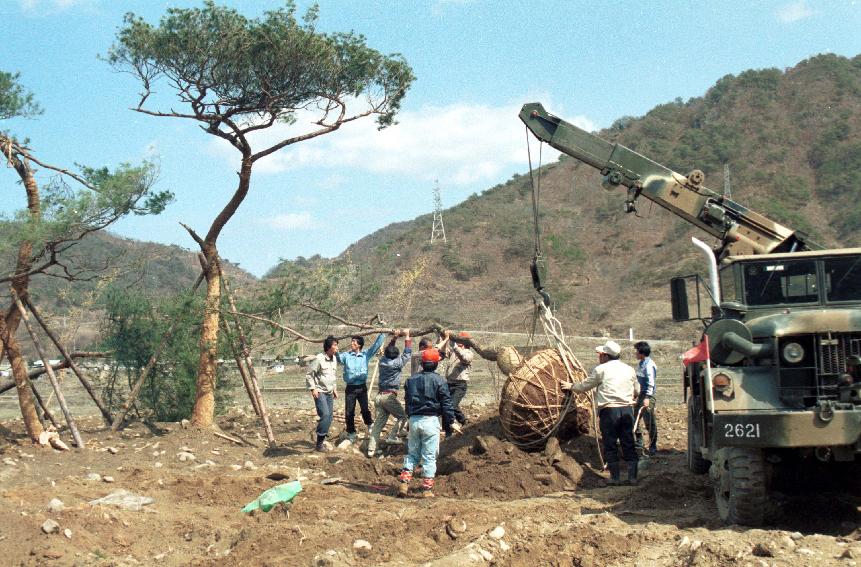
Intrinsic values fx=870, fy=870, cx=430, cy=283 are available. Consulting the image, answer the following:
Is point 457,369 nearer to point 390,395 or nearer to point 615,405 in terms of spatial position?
point 390,395

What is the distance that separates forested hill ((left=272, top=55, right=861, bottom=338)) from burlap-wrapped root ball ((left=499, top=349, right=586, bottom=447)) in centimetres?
2819

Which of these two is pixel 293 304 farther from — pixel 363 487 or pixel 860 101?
pixel 860 101

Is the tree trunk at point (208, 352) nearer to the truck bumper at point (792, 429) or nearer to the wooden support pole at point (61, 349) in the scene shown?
the wooden support pole at point (61, 349)

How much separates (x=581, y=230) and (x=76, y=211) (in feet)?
169

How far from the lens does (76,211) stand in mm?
12914

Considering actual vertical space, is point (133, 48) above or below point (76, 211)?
above

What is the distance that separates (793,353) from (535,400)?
4109 mm

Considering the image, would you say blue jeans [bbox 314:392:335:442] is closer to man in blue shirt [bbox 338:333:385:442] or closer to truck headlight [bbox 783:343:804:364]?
man in blue shirt [bbox 338:333:385:442]

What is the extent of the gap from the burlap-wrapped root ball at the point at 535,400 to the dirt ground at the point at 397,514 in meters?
0.34

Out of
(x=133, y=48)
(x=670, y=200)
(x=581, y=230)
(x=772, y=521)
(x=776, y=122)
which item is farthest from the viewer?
(x=776, y=122)

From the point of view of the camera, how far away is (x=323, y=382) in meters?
13.3

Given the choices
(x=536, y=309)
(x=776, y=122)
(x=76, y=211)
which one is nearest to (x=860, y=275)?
(x=536, y=309)

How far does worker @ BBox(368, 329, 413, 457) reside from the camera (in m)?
12.7

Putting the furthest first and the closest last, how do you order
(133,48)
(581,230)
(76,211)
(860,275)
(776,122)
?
(776,122) → (581,230) → (133,48) → (76,211) → (860,275)
